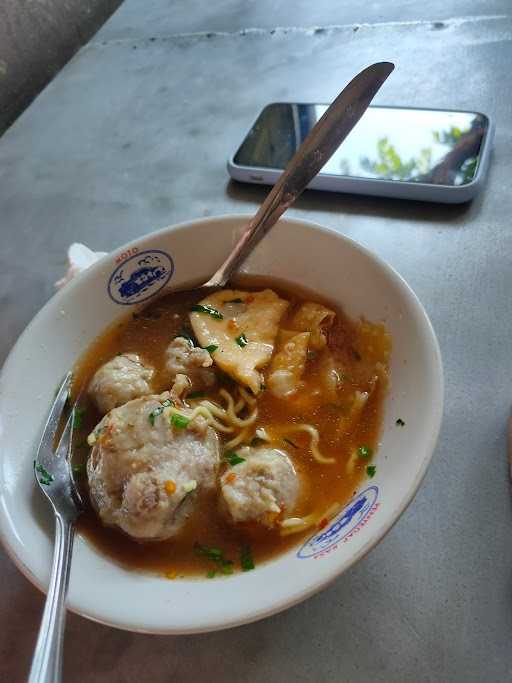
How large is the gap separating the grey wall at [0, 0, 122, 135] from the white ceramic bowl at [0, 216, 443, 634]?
2.23 m

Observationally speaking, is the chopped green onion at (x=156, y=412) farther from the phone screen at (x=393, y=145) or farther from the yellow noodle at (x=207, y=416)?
the phone screen at (x=393, y=145)

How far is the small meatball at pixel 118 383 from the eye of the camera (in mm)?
1379

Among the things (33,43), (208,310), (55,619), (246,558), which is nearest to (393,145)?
(208,310)

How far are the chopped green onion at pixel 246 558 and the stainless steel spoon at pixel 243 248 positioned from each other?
0.31m

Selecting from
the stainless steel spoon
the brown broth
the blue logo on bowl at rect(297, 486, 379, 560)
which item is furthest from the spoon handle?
the blue logo on bowl at rect(297, 486, 379, 560)

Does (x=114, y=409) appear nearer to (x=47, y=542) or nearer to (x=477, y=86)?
(x=47, y=542)

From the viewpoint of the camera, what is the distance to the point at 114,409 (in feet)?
4.25

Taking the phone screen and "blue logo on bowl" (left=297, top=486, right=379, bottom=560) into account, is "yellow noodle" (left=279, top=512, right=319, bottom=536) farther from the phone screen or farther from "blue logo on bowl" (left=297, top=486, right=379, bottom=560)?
the phone screen

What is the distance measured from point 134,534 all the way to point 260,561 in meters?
0.24

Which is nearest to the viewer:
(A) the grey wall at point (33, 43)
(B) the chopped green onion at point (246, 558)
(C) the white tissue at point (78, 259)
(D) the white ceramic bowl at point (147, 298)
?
(D) the white ceramic bowl at point (147, 298)

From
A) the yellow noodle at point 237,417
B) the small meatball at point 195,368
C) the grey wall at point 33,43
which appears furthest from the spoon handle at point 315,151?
the grey wall at point 33,43

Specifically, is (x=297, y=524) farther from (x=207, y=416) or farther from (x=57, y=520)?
(x=57, y=520)

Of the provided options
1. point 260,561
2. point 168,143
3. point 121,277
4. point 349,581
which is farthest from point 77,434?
point 168,143

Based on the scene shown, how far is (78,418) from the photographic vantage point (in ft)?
4.65
